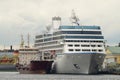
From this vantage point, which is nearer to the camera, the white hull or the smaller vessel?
the white hull

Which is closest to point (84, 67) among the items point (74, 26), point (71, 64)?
point (71, 64)

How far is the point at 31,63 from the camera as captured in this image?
16700cm

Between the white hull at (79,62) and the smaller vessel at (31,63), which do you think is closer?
the white hull at (79,62)

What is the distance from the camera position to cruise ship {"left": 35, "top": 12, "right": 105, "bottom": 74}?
153 m

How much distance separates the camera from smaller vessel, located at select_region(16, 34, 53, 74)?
165250mm

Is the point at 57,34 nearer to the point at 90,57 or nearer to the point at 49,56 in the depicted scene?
the point at 49,56

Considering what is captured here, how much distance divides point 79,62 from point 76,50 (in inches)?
144

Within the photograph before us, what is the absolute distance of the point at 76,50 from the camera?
154 metres

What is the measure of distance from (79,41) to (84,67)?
312 inches

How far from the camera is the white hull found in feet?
500

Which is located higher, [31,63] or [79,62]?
[31,63]

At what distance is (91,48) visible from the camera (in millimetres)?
155375

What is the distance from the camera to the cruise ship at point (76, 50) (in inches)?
6038

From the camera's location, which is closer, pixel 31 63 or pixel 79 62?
pixel 79 62
